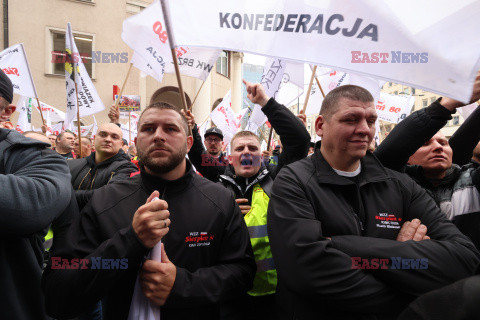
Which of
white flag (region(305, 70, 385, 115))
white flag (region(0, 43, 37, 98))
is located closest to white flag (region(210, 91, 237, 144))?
white flag (region(305, 70, 385, 115))

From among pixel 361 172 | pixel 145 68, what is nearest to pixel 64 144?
pixel 145 68

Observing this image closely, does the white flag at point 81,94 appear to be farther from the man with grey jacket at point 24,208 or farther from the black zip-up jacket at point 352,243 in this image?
the black zip-up jacket at point 352,243

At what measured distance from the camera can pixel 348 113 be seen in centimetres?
185

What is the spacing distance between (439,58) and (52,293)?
210cm

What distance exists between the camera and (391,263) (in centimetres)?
146

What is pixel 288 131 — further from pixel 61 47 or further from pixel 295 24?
pixel 61 47

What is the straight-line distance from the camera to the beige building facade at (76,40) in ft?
44.8

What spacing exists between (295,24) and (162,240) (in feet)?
4.63

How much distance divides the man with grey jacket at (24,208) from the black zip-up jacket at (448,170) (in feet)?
6.42

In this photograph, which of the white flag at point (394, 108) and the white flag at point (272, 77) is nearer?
the white flag at point (272, 77)

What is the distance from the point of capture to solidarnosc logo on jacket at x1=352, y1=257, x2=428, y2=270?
56.8 inches

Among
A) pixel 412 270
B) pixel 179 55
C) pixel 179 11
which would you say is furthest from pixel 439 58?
pixel 179 55

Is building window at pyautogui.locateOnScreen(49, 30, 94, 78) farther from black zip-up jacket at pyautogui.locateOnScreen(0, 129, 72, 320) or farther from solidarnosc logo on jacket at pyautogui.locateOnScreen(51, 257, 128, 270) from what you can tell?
solidarnosc logo on jacket at pyautogui.locateOnScreen(51, 257, 128, 270)

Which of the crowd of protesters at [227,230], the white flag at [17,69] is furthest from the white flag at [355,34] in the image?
the white flag at [17,69]
